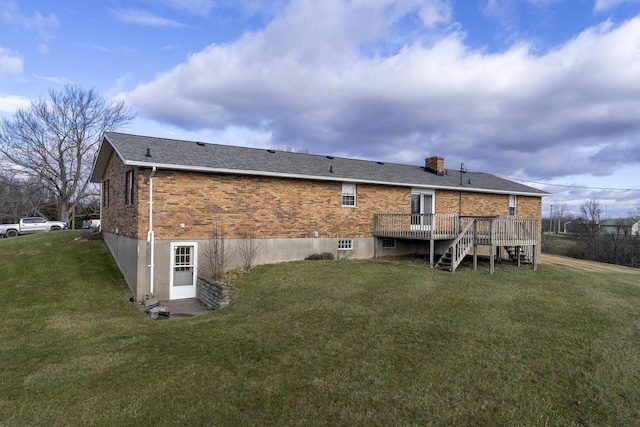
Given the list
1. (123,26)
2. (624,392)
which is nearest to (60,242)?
(123,26)

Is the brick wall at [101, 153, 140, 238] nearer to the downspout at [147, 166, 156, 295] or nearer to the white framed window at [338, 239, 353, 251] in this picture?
the downspout at [147, 166, 156, 295]

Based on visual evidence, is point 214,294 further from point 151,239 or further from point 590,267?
point 590,267

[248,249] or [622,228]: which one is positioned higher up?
[622,228]

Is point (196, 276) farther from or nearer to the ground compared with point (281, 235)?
nearer to the ground

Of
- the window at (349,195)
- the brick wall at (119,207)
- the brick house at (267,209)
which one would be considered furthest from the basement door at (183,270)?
the window at (349,195)

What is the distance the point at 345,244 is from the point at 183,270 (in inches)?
276

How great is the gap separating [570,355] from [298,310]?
566 centimetres

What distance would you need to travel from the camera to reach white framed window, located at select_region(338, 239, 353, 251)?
660 inches

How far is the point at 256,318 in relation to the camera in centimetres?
905

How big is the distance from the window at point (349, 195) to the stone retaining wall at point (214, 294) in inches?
281

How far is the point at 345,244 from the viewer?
16.9 m

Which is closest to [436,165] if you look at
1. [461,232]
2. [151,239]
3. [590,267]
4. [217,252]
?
[461,232]

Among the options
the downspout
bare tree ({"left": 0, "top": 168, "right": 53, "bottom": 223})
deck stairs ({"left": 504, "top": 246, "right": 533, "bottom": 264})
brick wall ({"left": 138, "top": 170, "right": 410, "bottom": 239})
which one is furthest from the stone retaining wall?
bare tree ({"left": 0, "top": 168, "right": 53, "bottom": 223})

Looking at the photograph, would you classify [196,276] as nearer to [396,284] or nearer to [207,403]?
[396,284]
